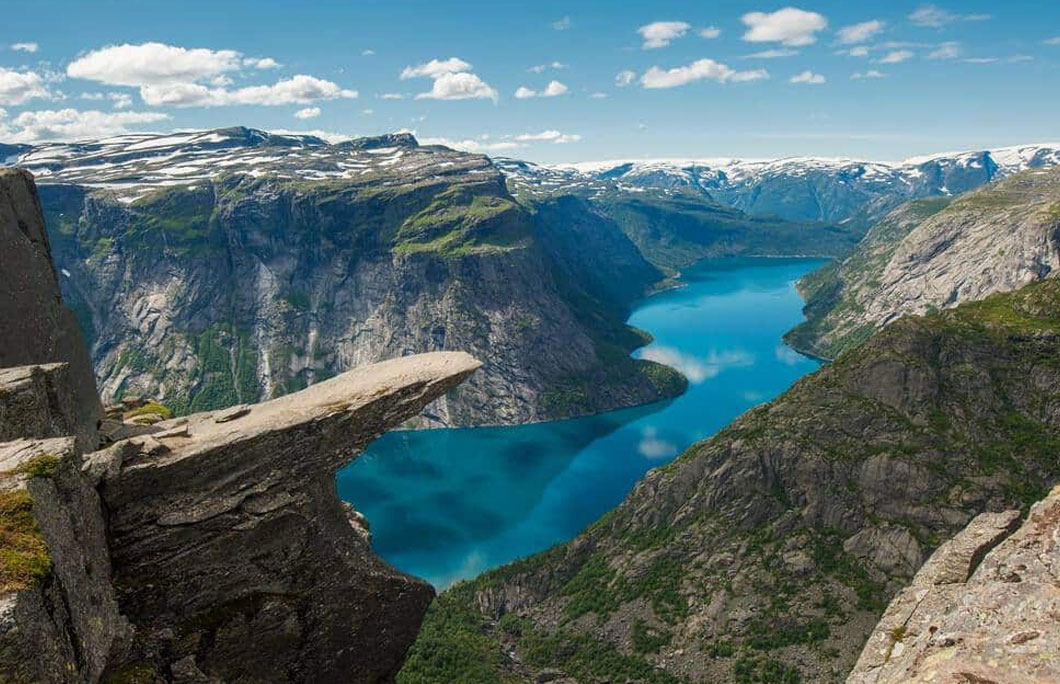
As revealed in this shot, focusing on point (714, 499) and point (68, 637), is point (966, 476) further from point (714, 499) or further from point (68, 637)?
point (68, 637)

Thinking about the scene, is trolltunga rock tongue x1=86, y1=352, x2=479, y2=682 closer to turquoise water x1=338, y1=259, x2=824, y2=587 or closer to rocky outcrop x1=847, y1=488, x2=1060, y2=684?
rocky outcrop x1=847, y1=488, x2=1060, y2=684

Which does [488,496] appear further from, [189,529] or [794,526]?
[189,529]

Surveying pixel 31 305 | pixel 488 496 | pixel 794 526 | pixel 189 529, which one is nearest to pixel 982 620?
pixel 189 529

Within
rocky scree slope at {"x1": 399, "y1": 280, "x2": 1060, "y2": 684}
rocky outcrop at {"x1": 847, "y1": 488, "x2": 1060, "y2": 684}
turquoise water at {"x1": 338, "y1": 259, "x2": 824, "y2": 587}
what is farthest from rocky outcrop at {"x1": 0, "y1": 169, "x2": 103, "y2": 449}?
turquoise water at {"x1": 338, "y1": 259, "x2": 824, "y2": 587}

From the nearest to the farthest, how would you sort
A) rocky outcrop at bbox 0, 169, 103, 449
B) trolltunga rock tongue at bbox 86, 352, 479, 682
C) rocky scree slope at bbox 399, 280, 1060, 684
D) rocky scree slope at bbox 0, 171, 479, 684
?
rocky scree slope at bbox 0, 171, 479, 684 < trolltunga rock tongue at bbox 86, 352, 479, 682 < rocky outcrop at bbox 0, 169, 103, 449 < rocky scree slope at bbox 399, 280, 1060, 684

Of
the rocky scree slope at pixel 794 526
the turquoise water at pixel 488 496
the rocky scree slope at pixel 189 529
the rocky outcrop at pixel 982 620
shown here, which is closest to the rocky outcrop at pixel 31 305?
the rocky scree slope at pixel 189 529

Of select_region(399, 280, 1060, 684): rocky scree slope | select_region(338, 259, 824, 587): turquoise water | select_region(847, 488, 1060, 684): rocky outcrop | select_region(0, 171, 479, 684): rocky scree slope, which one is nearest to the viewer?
select_region(847, 488, 1060, 684): rocky outcrop

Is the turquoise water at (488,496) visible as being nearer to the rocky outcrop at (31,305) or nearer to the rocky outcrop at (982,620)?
the rocky outcrop at (31,305)
